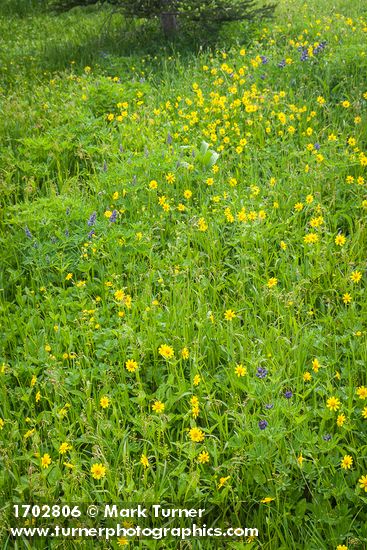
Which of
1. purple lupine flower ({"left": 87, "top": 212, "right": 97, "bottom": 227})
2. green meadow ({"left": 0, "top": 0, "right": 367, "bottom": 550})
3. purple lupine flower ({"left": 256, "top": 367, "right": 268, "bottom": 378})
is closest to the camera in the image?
green meadow ({"left": 0, "top": 0, "right": 367, "bottom": 550})

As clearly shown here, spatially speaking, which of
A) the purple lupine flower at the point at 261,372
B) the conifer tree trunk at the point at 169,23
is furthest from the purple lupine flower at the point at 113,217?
the conifer tree trunk at the point at 169,23

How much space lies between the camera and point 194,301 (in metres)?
3.46

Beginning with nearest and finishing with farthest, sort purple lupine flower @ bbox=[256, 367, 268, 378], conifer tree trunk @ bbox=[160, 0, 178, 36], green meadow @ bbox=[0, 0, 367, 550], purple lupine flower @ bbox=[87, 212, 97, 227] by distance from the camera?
green meadow @ bbox=[0, 0, 367, 550], purple lupine flower @ bbox=[256, 367, 268, 378], purple lupine flower @ bbox=[87, 212, 97, 227], conifer tree trunk @ bbox=[160, 0, 178, 36]

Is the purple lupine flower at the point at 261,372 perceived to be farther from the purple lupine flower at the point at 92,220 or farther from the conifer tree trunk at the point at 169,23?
the conifer tree trunk at the point at 169,23

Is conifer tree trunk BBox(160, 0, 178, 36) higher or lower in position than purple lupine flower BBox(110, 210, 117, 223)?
higher

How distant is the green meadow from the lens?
2.46 m

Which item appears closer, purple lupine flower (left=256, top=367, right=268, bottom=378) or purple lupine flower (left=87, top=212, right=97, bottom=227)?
purple lupine flower (left=256, top=367, right=268, bottom=378)

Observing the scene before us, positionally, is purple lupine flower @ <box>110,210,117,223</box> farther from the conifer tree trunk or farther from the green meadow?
the conifer tree trunk

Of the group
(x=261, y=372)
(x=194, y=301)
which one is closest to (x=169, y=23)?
(x=194, y=301)

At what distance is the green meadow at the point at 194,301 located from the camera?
8.05 feet

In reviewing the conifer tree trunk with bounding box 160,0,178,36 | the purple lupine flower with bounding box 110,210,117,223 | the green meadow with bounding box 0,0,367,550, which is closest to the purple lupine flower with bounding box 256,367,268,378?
the green meadow with bounding box 0,0,367,550

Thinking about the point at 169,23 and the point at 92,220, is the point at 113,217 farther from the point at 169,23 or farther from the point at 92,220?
the point at 169,23

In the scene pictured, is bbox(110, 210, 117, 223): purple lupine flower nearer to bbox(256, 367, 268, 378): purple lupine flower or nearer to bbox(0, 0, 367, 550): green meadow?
bbox(0, 0, 367, 550): green meadow

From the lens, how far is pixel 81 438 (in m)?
2.65
